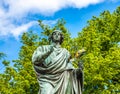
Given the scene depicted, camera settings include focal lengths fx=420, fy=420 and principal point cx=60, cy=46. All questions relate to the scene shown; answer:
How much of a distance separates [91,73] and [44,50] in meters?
12.7

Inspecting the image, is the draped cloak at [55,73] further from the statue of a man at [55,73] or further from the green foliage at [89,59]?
the green foliage at [89,59]

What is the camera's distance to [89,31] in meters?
25.0

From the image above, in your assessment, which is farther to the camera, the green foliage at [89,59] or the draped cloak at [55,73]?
the green foliage at [89,59]

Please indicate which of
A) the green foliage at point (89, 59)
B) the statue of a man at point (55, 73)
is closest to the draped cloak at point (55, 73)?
the statue of a man at point (55, 73)

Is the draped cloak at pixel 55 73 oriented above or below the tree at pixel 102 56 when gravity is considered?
below

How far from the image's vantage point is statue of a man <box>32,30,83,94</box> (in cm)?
1017

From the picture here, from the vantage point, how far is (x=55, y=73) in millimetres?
10297

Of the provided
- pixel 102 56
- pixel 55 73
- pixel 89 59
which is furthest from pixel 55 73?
pixel 102 56

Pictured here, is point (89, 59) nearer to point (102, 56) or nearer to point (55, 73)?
point (102, 56)

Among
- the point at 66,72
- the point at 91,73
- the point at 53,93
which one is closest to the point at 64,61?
the point at 66,72

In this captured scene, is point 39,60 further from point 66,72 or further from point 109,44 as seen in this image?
point 109,44

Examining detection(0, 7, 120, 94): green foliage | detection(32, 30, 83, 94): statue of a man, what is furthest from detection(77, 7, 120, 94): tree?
detection(32, 30, 83, 94): statue of a man

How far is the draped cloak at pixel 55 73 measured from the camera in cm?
1018

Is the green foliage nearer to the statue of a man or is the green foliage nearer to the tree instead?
the tree
